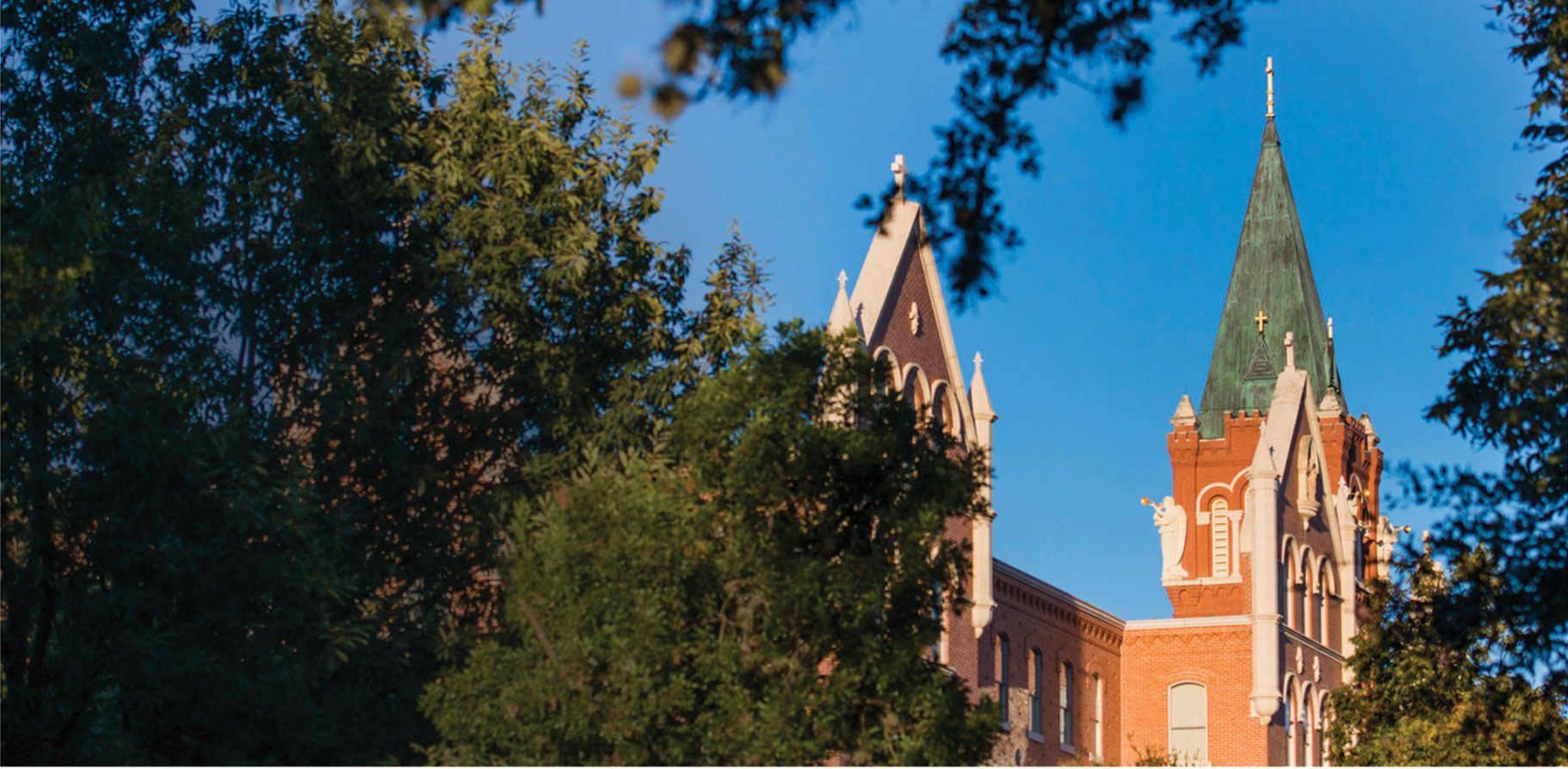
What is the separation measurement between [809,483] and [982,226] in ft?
34.8

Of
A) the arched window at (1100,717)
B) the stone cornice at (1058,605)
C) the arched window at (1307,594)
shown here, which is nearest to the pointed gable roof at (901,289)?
the stone cornice at (1058,605)

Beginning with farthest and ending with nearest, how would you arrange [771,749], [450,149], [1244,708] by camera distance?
[1244,708], [450,149], [771,749]

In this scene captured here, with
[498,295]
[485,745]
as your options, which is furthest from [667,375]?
[485,745]

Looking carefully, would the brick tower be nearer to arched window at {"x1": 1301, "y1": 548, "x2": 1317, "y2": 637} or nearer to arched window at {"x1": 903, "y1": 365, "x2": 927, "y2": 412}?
arched window at {"x1": 1301, "y1": 548, "x2": 1317, "y2": 637}

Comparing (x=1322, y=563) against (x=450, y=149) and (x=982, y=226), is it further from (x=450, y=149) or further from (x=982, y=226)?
(x=982, y=226)

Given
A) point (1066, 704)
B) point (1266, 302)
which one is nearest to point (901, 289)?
point (1066, 704)

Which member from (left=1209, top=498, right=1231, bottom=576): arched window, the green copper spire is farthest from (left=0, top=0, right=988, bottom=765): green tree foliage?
the green copper spire

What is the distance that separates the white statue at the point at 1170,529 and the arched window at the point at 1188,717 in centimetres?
679

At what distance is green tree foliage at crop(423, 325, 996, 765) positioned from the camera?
21500mm

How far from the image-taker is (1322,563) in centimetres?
5503

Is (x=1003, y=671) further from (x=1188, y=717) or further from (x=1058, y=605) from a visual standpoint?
(x=1188, y=717)

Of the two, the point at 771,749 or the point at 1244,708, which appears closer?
the point at 771,749

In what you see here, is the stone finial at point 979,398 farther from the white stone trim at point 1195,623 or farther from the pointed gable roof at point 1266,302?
the pointed gable roof at point 1266,302

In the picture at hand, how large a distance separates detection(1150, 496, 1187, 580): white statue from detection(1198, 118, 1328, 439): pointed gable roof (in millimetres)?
4326
